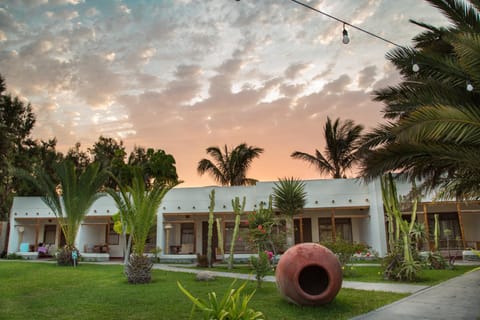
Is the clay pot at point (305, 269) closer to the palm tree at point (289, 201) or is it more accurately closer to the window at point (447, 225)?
the palm tree at point (289, 201)

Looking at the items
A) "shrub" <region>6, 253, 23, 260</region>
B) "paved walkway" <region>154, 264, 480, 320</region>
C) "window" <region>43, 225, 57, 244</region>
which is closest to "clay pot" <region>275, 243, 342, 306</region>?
"paved walkway" <region>154, 264, 480, 320</region>

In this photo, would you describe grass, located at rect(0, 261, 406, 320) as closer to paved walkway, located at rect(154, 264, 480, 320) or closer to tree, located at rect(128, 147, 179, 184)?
paved walkway, located at rect(154, 264, 480, 320)

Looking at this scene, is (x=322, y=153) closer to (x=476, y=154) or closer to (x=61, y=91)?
(x=61, y=91)

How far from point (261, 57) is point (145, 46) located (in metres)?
3.58

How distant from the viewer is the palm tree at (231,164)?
92.3 ft

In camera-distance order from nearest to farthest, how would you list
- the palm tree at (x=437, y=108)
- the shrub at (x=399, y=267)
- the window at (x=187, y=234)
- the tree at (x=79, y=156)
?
the palm tree at (x=437, y=108)
the shrub at (x=399, y=267)
the window at (x=187, y=234)
the tree at (x=79, y=156)

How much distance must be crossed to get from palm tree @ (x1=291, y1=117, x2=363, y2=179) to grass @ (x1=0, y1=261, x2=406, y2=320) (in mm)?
15726

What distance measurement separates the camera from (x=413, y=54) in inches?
309

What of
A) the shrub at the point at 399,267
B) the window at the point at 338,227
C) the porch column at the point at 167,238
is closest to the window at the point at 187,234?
the porch column at the point at 167,238

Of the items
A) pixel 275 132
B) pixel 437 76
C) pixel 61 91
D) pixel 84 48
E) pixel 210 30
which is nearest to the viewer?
pixel 437 76

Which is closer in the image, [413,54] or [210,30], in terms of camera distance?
[413,54]

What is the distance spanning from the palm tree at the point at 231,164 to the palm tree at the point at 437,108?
19200 mm

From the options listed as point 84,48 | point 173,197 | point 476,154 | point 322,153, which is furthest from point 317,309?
point 322,153

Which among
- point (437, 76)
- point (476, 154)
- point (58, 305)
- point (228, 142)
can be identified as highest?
point (228, 142)
